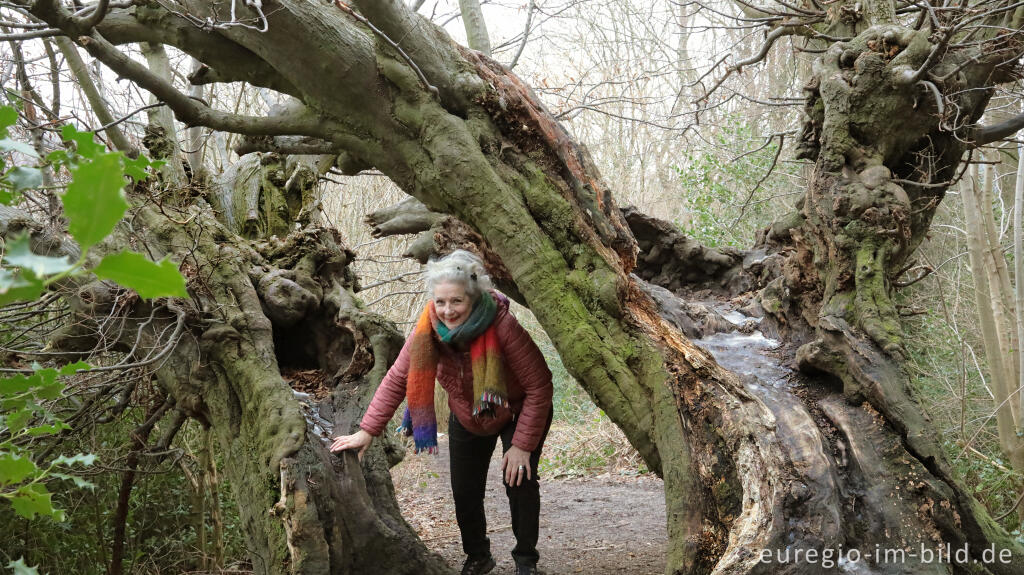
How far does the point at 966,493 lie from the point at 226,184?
5.91 meters

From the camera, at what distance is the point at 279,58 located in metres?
3.95

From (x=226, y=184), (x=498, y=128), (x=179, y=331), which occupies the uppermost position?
(x=226, y=184)

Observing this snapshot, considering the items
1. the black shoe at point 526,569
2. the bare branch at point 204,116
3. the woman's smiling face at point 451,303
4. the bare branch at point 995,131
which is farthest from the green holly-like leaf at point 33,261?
the bare branch at point 995,131

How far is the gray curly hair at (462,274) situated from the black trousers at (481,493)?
0.85 metres

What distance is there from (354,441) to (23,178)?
3.08m

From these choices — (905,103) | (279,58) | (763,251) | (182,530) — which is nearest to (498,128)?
(279,58)

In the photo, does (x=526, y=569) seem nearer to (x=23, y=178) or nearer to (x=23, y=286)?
(x=23, y=178)

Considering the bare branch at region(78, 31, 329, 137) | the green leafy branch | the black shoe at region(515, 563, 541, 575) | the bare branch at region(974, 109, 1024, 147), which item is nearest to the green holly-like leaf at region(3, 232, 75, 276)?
the green leafy branch

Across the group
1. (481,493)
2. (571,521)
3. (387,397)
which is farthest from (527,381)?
(571,521)

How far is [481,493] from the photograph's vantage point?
4484 mm

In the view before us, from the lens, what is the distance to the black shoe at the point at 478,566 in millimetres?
4500

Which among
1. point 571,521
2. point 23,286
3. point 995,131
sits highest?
point 995,131

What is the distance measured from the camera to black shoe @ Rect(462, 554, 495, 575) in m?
4.50

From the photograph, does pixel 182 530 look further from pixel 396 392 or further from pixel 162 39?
pixel 162 39
